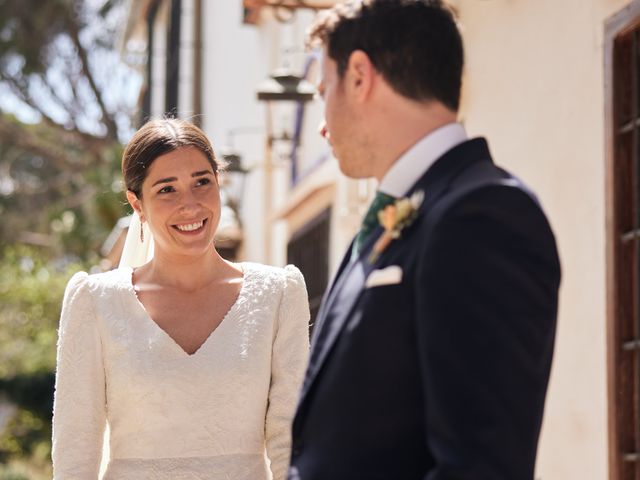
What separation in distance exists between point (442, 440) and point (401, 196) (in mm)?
503

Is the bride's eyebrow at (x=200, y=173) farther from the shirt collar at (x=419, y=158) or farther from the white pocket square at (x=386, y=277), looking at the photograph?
the white pocket square at (x=386, y=277)

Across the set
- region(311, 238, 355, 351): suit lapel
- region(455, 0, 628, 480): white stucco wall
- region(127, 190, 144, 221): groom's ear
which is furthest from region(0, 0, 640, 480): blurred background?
region(311, 238, 355, 351): suit lapel

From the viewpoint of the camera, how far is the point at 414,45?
8.66ft

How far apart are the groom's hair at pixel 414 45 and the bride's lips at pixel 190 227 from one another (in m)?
1.66

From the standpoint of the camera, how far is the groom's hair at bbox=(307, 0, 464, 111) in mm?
2643

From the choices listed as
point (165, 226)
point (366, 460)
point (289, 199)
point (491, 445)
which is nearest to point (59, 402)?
point (165, 226)

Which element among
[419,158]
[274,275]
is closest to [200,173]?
[274,275]

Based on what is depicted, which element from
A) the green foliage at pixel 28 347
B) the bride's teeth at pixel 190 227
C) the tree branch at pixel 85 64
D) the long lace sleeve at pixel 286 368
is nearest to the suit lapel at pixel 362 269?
the long lace sleeve at pixel 286 368

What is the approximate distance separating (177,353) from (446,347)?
1.96 metres

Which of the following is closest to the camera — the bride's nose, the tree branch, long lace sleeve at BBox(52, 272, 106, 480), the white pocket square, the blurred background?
the white pocket square

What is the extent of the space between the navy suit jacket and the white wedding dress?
4.97 ft

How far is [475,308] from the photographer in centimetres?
245

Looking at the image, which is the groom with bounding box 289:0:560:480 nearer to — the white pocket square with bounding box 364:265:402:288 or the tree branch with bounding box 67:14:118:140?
the white pocket square with bounding box 364:265:402:288

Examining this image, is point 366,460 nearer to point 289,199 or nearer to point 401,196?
point 401,196
